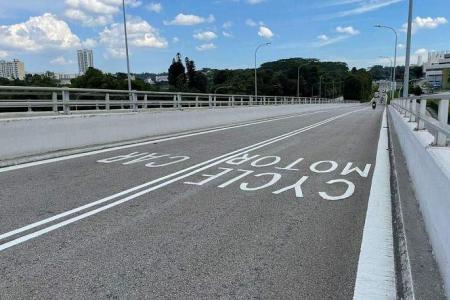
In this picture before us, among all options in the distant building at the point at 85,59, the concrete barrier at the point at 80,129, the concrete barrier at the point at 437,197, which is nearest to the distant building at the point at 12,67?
the distant building at the point at 85,59

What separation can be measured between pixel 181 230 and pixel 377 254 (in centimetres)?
217

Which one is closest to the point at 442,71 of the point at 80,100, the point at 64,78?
the point at 80,100

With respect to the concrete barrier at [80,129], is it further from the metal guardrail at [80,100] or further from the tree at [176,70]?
the tree at [176,70]

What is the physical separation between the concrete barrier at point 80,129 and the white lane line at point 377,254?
24.7ft

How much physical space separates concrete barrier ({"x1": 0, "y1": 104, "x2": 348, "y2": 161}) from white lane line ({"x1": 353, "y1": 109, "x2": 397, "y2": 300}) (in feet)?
24.7

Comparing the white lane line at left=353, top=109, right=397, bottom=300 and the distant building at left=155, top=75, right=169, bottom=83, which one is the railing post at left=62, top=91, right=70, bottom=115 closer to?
the white lane line at left=353, top=109, right=397, bottom=300

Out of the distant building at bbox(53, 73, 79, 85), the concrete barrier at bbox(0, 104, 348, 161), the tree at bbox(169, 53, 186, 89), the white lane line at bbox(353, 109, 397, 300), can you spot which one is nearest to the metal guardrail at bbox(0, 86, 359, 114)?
the concrete barrier at bbox(0, 104, 348, 161)

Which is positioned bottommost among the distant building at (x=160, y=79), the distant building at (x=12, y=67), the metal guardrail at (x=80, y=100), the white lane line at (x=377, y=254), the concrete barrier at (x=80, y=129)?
the white lane line at (x=377, y=254)

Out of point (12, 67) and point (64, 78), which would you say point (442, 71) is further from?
point (12, 67)

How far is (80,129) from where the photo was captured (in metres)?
12.5

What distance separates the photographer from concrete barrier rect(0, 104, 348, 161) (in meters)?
10.3

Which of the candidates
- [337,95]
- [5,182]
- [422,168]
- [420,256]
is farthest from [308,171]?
[337,95]

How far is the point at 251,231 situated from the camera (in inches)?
213

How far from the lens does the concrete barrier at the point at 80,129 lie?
10258 mm
